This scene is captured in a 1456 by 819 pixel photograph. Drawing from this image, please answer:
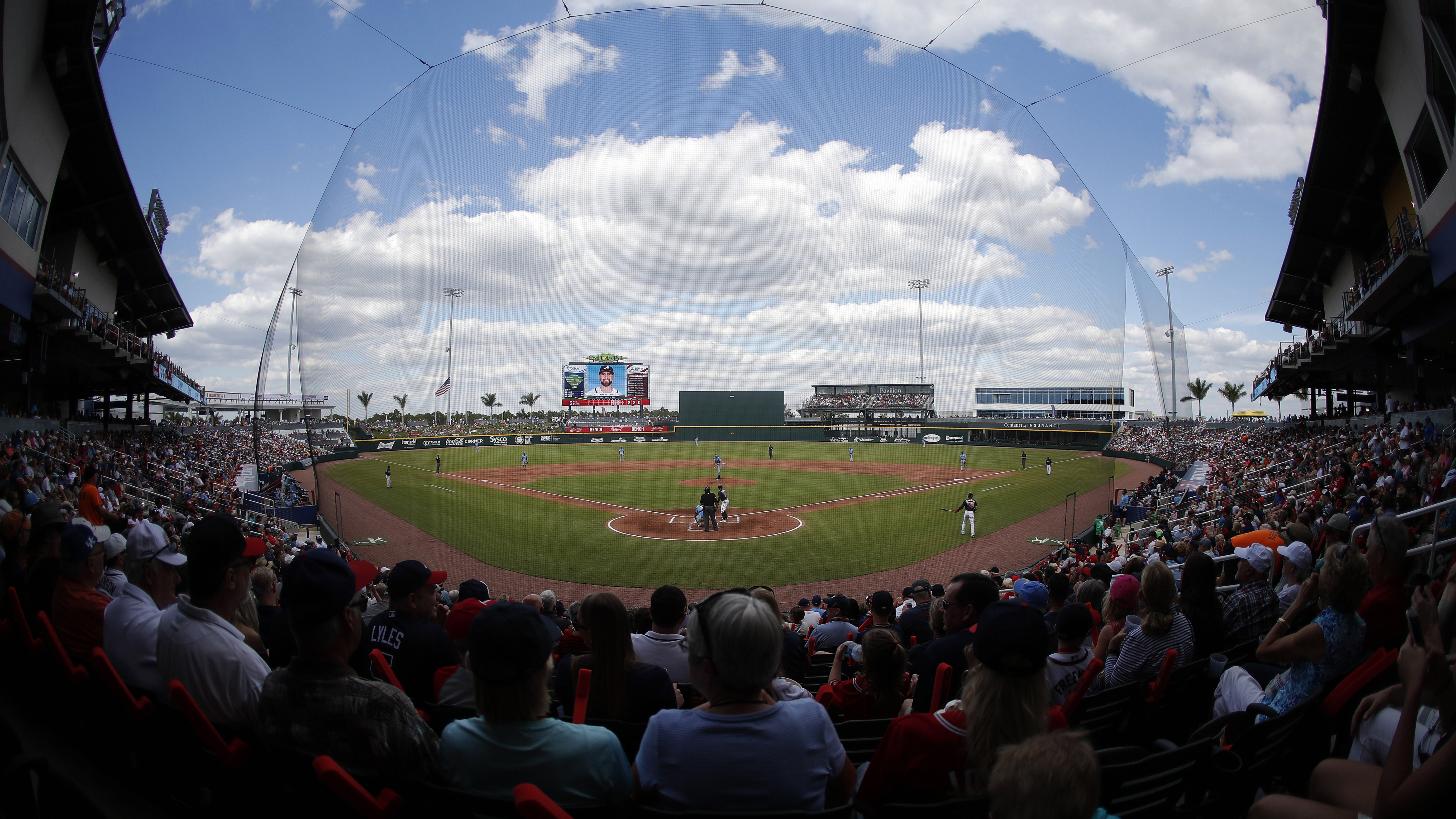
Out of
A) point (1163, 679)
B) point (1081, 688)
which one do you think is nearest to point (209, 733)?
point (1081, 688)

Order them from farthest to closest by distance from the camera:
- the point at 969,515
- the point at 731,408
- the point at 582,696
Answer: the point at 731,408, the point at 969,515, the point at 582,696

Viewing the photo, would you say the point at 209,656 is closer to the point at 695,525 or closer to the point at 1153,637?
the point at 1153,637

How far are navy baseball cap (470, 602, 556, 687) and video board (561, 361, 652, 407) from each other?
33.1 meters

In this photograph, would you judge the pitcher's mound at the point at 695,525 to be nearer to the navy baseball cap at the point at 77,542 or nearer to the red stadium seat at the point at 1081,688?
the navy baseball cap at the point at 77,542

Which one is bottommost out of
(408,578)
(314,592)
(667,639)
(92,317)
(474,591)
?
(474,591)

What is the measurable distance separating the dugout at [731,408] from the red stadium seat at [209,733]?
179ft

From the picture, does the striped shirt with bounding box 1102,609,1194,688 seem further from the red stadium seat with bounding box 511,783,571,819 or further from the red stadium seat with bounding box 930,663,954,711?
the red stadium seat with bounding box 511,783,571,819

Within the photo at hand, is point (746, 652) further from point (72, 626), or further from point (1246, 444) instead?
point (1246, 444)

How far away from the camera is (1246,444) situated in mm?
A: 33812

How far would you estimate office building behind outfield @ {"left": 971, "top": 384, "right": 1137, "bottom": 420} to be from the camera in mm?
53969

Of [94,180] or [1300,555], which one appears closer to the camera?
[1300,555]

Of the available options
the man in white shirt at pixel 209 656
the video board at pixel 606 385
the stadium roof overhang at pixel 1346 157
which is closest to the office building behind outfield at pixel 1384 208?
the stadium roof overhang at pixel 1346 157

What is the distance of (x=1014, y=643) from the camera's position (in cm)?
208

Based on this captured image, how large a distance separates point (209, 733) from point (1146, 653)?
16.6 ft
